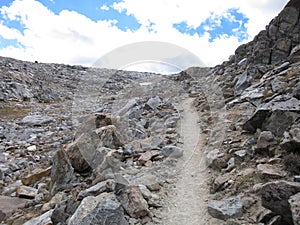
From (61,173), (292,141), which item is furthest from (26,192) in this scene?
(292,141)

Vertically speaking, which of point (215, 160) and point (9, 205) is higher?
point (215, 160)

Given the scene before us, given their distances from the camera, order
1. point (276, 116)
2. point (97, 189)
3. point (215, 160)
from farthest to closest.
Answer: point (215, 160) → point (276, 116) → point (97, 189)

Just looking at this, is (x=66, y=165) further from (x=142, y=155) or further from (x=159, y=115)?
(x=159, y=115)

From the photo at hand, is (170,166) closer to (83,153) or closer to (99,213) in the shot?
(83,153)

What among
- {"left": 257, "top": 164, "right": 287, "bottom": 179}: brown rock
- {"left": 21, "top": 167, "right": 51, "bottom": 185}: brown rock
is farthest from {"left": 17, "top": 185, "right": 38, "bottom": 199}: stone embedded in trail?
{"left": 257, "top": 164, "right": 287, "bottom": 179}: brown rock

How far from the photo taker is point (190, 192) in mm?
10875

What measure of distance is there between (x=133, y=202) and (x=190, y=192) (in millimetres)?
2726

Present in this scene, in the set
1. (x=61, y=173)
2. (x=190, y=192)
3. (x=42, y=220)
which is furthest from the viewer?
(x=61, y=173)

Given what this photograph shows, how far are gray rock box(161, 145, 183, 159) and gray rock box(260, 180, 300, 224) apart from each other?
7001 mm

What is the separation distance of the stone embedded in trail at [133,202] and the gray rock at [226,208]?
2.16 m

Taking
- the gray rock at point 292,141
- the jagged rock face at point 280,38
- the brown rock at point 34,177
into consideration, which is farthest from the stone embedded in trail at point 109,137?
the jagged rock face at point 280,38

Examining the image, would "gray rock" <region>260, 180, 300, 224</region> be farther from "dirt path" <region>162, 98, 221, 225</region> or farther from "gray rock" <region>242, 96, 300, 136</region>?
"gray rock" <region>242, 96, 300, 136</region>

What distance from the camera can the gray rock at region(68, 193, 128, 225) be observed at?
7988 mm

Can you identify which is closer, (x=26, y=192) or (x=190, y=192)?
(x=190, y=192)
